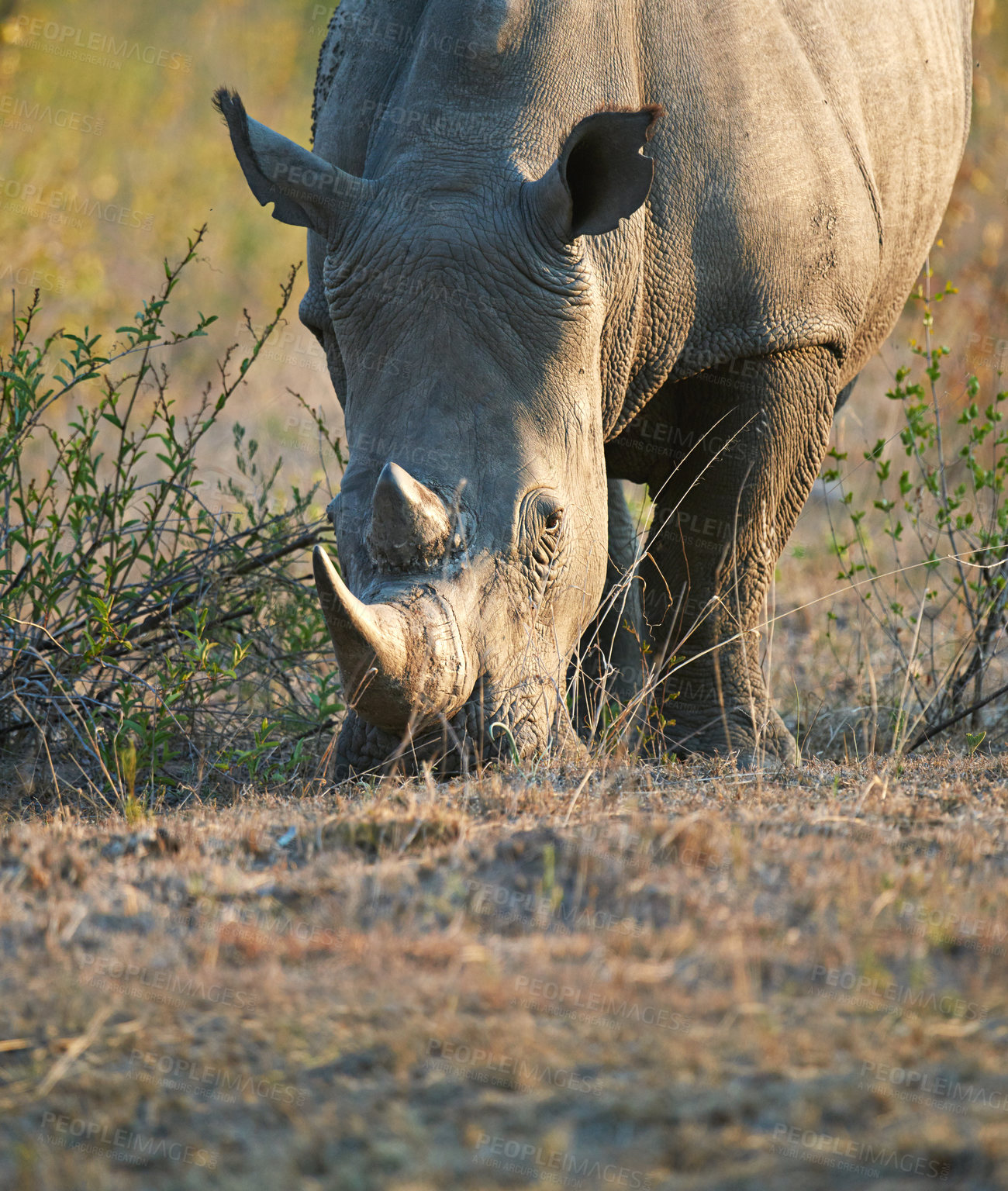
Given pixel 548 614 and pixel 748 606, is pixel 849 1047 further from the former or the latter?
pixel 748 606

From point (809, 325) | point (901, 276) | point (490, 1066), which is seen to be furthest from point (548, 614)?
point (901, 276)

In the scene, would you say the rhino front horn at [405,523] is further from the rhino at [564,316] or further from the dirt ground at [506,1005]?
the dirt ground at [506,1005]

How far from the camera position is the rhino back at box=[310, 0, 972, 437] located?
13.4ft

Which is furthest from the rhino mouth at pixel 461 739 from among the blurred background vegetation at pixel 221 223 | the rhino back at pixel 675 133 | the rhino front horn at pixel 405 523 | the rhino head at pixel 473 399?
the blurred background vegetation at pixel 221 223

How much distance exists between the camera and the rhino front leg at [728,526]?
4684mm

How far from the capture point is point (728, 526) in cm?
487

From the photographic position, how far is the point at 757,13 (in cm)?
455

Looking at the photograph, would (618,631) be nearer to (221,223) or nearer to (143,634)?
(143,634)

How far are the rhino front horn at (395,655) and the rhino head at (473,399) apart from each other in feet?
0.04

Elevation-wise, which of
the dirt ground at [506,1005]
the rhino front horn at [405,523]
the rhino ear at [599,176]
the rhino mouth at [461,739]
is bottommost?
the dirt ground at [506,1005]

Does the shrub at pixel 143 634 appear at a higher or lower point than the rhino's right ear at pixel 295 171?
lower

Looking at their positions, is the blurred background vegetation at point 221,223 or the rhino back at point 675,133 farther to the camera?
the blurred background vegetation at point 221,223

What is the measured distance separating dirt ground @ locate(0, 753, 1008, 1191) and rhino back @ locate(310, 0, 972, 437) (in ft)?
6.48

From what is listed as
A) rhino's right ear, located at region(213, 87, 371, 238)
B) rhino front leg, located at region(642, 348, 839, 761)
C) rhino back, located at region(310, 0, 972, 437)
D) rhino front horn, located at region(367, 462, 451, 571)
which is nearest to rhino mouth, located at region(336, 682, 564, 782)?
rhino front horn, located at region(367, 462, 451, 571)
